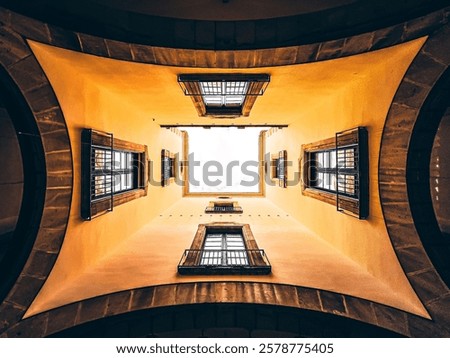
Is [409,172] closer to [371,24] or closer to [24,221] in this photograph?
[371,24]

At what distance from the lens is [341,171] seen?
6559 mm

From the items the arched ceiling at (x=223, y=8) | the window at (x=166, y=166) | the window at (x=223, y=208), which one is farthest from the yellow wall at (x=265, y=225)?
the window at (x=166, y=166)

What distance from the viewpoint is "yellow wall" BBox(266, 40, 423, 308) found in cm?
489

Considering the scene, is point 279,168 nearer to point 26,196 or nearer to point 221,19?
point 221,19

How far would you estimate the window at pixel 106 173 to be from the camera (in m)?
5.62

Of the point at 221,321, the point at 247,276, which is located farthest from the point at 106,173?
the point at 221,321

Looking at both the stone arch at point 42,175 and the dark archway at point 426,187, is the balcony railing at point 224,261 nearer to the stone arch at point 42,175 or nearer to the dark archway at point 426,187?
the stone arch at point 42,175

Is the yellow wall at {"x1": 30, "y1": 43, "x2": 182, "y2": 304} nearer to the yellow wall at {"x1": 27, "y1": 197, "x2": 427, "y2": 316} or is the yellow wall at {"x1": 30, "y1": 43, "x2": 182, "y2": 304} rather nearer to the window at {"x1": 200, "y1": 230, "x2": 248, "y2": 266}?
the yellow wall at {"x1": 27, "y1": 197, "x2": 427, "y2": 316}

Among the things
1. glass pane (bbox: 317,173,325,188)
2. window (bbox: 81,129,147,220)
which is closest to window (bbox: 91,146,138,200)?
window (bbox: 81,129,147,220)

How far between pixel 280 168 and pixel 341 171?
6.12 m

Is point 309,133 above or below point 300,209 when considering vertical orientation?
above

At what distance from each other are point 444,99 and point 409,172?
123cm

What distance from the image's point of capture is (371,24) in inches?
174

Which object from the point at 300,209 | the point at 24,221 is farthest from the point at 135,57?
the point at 300,209
